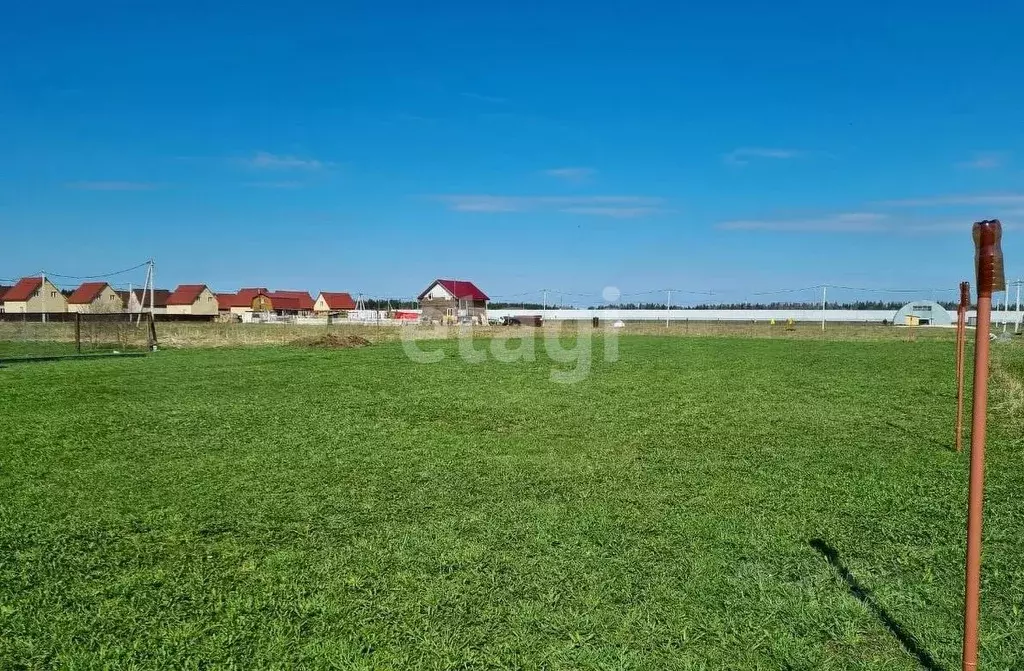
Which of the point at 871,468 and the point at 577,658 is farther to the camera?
the point at 871,468

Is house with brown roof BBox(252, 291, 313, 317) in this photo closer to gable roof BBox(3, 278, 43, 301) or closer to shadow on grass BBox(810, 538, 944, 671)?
gable roof BBox(3, 278, 43, 301)

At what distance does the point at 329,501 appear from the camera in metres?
4.60

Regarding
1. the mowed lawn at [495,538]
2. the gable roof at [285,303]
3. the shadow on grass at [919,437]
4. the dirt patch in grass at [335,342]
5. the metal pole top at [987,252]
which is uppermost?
the gable roof at [285,303]

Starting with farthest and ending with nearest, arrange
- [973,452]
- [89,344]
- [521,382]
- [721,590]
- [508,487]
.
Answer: [89,344], [521,382], [508,487], [721,590], [973,452]

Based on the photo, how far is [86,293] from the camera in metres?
60.6

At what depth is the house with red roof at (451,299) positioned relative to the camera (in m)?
48.8

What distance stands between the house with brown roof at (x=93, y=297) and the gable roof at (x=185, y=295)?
14.3 ft

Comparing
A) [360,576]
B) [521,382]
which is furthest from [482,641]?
[521,382]

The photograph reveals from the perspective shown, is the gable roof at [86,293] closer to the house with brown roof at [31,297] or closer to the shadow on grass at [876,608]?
the house with brown roof at [31,297]

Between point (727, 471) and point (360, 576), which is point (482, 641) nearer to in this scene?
point (360, 576)

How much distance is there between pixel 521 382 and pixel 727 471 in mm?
6444

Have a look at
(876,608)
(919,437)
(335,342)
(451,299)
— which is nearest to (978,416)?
(876,608)

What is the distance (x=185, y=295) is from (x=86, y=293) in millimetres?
7734

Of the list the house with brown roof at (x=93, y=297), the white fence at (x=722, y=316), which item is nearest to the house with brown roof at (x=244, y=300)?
the house with brown roof at (x=93, y=297)
